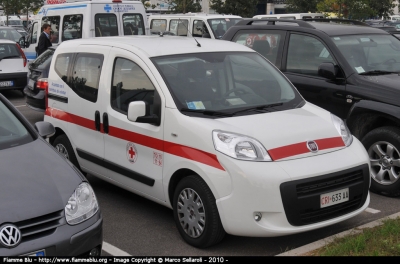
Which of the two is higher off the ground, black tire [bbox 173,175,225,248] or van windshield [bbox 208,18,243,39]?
van windshield [bbox 208,18,243,39]

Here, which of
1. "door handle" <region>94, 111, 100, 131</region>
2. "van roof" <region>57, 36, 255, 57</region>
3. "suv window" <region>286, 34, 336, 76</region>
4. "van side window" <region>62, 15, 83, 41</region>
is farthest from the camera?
"van side window" <region>62, 15, 83, 41</region>

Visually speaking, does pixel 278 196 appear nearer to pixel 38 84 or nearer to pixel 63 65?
pixel 63 65

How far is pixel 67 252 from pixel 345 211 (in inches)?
94.8

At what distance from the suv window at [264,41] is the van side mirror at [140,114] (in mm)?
3072

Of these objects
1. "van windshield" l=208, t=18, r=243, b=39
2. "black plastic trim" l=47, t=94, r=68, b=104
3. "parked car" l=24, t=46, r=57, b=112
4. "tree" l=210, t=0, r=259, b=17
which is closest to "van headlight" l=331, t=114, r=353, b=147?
"black plastic trim" l=47, t=94, r=68, b=104

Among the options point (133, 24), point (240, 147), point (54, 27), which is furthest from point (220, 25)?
point (240, 147)

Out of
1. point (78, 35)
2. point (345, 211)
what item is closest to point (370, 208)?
point (345, 211)

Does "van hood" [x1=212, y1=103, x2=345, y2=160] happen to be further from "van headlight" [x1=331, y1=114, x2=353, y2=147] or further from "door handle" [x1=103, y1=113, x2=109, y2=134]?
"door handle" [x1=103, y1=113, x2=109, y2=134]

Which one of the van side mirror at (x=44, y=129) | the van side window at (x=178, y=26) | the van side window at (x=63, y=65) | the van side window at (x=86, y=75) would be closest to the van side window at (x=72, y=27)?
the van side window at (x=178, y=26)

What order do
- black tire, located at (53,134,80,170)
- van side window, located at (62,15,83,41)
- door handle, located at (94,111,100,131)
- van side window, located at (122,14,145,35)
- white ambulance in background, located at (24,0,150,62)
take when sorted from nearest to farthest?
door handle, located at (94,111,100,131), black tire, located at (53,134,80,170), white ambulance in background, located at (24,0,150,62), van side window, located at (62,15,83,41), van side window, located at (122,14,145,35)

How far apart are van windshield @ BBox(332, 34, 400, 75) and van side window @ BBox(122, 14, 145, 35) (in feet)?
30.4

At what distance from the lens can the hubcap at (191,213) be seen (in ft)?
16.6

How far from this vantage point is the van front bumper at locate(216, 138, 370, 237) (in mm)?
4730

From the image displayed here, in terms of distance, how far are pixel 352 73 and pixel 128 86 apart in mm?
2750
